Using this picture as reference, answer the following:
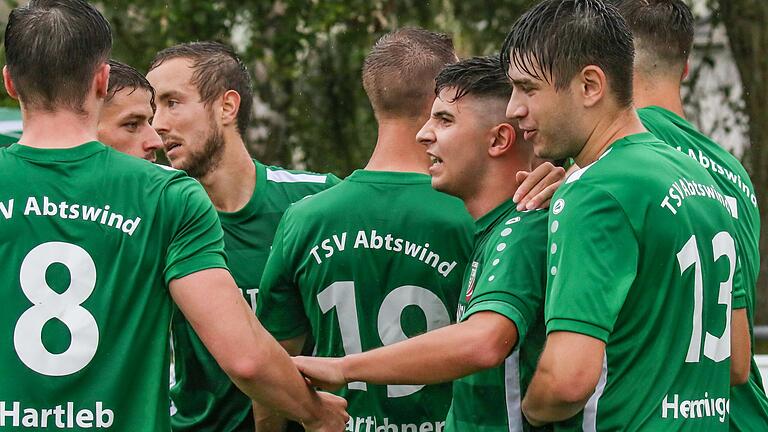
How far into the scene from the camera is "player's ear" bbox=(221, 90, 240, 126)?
5199mm

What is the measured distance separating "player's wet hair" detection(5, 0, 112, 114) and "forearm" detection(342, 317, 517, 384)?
1120 millimetres

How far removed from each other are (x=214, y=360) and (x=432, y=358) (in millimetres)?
1496

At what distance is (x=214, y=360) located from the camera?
4.73 m

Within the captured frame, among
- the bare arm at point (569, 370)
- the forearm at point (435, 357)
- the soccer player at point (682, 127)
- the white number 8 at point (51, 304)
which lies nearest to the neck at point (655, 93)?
the soccer player at point (682, 127)

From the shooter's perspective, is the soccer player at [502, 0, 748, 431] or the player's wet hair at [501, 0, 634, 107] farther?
the player's wet hair at [501, 0, 634, 107]

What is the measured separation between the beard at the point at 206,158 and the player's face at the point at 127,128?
176mm

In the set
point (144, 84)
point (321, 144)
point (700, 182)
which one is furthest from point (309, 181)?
point (321, 144)

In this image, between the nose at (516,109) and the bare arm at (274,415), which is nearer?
the nose at (516,109)

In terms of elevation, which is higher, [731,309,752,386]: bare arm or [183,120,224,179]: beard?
[183,120,224,179]: beard

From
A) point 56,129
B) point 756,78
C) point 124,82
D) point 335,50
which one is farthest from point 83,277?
point 756,78

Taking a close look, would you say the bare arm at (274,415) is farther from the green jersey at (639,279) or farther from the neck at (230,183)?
the green jersey at (639,279)

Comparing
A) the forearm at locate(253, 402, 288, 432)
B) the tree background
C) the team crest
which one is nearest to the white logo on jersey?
the team crest

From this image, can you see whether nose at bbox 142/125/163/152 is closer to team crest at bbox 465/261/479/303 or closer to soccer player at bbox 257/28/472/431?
soccer player at bbox 257/28/472/431

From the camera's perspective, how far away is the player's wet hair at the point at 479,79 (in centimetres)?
396
